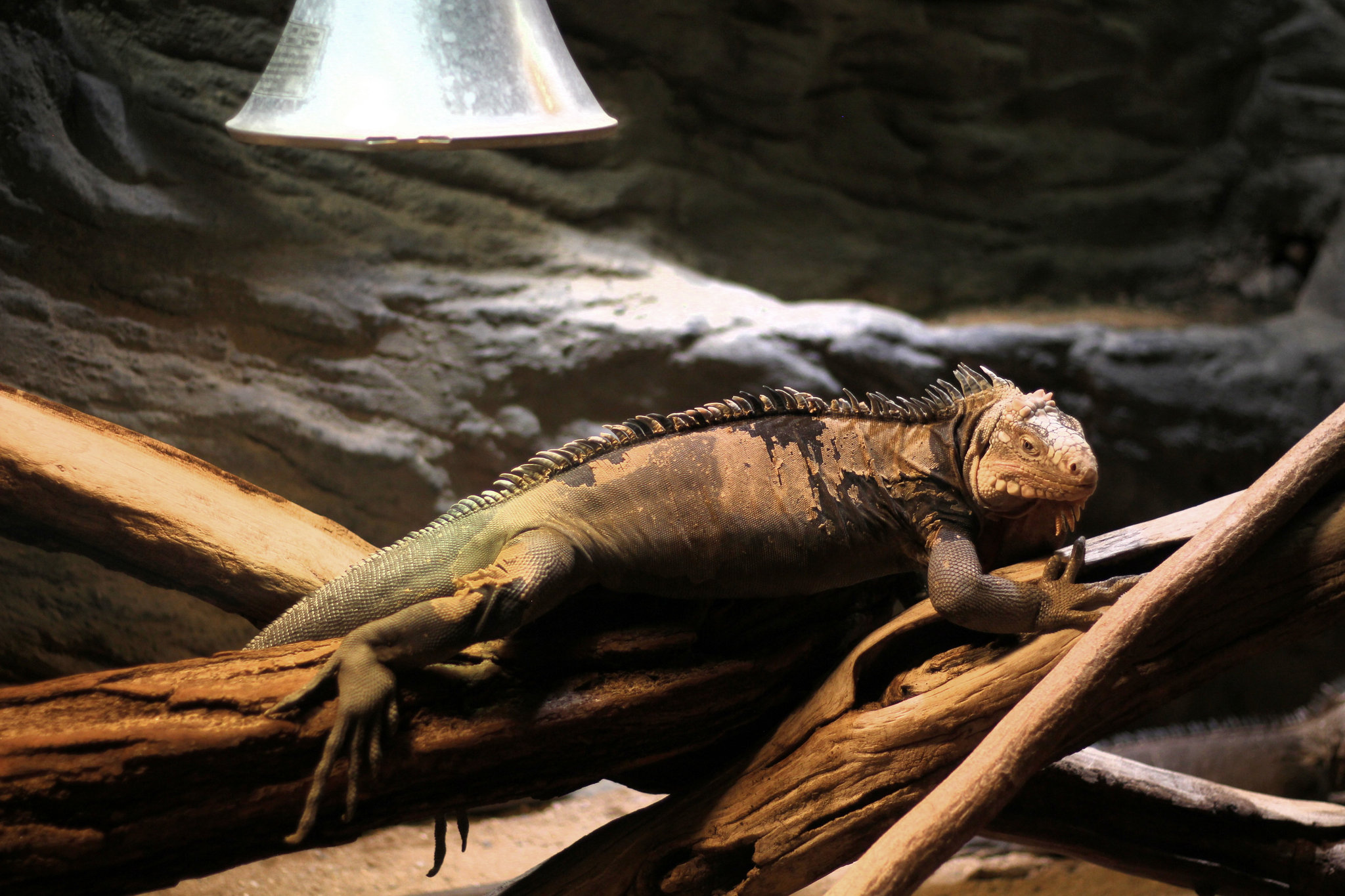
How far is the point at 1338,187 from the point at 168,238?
23.3ft

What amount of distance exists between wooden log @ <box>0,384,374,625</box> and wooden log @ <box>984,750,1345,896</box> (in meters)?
2.39

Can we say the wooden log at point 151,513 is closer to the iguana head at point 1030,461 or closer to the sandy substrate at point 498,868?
the sandy substrate at point 498,868

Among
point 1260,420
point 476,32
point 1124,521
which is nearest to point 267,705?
point 476,32

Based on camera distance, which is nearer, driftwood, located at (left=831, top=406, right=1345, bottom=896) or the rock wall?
driftwood, located at (left=831, top=406, right=1345, bottom=896)

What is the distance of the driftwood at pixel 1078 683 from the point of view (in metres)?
2.07

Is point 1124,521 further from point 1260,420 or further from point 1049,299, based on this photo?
point 1049,299

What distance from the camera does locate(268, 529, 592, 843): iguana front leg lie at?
2209 millimetres

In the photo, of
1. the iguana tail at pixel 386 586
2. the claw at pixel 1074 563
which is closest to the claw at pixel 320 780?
the iguana tail at pixel 386 586

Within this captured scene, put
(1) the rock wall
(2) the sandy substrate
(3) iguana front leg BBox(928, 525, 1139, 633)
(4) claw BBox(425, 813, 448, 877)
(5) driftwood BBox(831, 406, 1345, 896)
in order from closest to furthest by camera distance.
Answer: (5) driftwood BBox(831, 406, 1345, 896)
(3) iguana front leg BBox(928, 525, 1139, 633)
(4) claw BBox(425, 813, 448, 877)
(2) the sandy substrate
(1) the rock wall

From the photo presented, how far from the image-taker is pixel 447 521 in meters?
2.67

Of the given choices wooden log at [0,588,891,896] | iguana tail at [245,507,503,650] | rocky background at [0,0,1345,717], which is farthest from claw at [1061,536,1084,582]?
rocky background at [0,0,1345,717]

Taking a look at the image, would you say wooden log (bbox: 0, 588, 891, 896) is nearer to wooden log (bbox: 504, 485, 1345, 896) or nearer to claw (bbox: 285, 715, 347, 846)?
claw (bbox: 285, 715, 347, 846)

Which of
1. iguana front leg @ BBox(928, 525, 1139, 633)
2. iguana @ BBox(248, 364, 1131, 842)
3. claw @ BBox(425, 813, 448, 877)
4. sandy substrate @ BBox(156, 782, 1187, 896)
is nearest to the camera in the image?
iguana @ BBox(248, 364, 1131, 842)

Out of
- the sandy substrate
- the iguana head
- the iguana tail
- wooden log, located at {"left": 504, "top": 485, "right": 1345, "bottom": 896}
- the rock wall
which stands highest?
the rock wall
